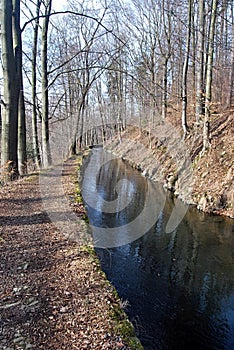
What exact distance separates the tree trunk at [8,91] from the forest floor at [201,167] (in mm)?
6592

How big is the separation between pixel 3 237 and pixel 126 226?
478cm

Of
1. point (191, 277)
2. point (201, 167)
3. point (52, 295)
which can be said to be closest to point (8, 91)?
point (52, 295)

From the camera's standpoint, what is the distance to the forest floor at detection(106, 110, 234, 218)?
396 inches

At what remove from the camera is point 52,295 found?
3.30m

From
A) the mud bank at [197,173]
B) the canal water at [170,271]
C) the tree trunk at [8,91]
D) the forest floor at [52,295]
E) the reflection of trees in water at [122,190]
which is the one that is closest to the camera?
the forest floor at [52,295]

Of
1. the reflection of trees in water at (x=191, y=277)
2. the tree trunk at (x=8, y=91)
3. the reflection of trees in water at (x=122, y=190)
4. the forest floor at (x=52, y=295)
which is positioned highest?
the tree trunk at (x=8, y=91)

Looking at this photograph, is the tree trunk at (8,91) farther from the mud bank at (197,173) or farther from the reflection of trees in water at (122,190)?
the mud bank at (197,173)

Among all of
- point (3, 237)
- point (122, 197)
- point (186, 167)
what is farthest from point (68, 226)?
point (186, 167)

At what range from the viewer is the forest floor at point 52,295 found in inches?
106

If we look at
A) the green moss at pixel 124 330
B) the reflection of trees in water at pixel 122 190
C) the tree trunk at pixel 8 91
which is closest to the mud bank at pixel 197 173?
the reflection of trees in water at pixel 122 190

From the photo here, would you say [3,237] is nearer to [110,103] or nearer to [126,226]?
[126,226]

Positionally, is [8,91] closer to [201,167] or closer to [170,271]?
[170,271]

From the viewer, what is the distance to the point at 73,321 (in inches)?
115

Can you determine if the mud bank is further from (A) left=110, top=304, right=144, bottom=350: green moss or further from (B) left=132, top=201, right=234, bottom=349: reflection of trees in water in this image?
(A) left=110, top=304, right=144, bottom=350: green moss
